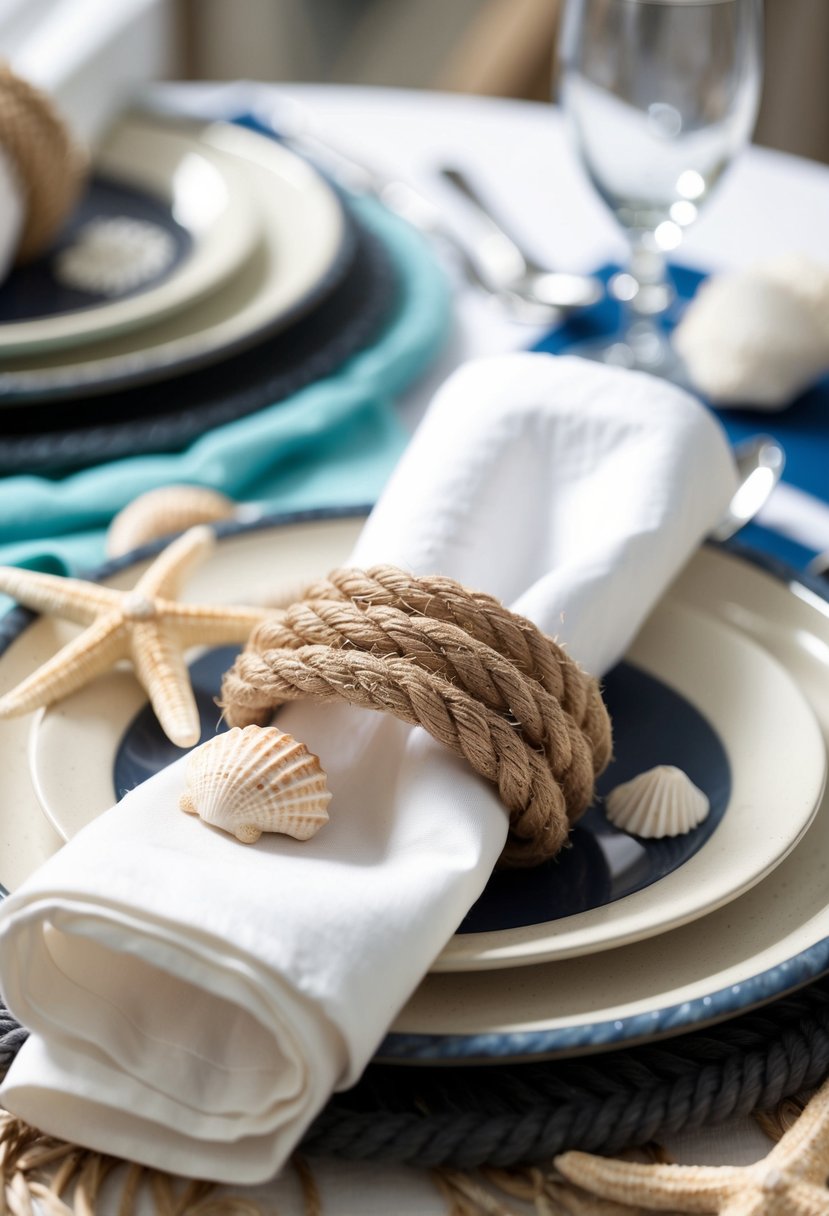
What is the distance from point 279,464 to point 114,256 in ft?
1.03

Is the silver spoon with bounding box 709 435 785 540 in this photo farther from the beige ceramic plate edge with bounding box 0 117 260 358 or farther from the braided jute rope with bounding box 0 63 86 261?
the braided jute rope with bounding box 0 63 86 261

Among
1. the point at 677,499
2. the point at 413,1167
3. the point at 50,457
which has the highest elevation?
the point at 677,499

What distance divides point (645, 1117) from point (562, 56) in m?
0.80

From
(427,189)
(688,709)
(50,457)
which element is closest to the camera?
(688,709)

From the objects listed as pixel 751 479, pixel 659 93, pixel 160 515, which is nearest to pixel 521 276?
pixel 659 93

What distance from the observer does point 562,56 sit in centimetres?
101

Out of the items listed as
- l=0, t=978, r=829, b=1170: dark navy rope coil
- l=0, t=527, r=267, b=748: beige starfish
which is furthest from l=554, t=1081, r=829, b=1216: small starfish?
l=0, t=527, r=267, b=748: beige starfish

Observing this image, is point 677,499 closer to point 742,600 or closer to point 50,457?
point 742,600

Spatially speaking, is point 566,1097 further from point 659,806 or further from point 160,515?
point 160,515

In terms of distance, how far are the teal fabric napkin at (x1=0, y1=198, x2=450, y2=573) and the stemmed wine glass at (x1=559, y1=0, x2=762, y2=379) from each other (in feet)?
0.65

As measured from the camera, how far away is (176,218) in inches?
49.3

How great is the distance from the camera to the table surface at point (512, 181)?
120cm

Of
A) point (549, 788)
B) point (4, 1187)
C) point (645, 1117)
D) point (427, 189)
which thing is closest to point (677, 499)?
point (549, 788)

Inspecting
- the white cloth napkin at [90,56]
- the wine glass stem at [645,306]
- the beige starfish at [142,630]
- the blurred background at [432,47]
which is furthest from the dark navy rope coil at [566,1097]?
the blurred background at [432,47]
